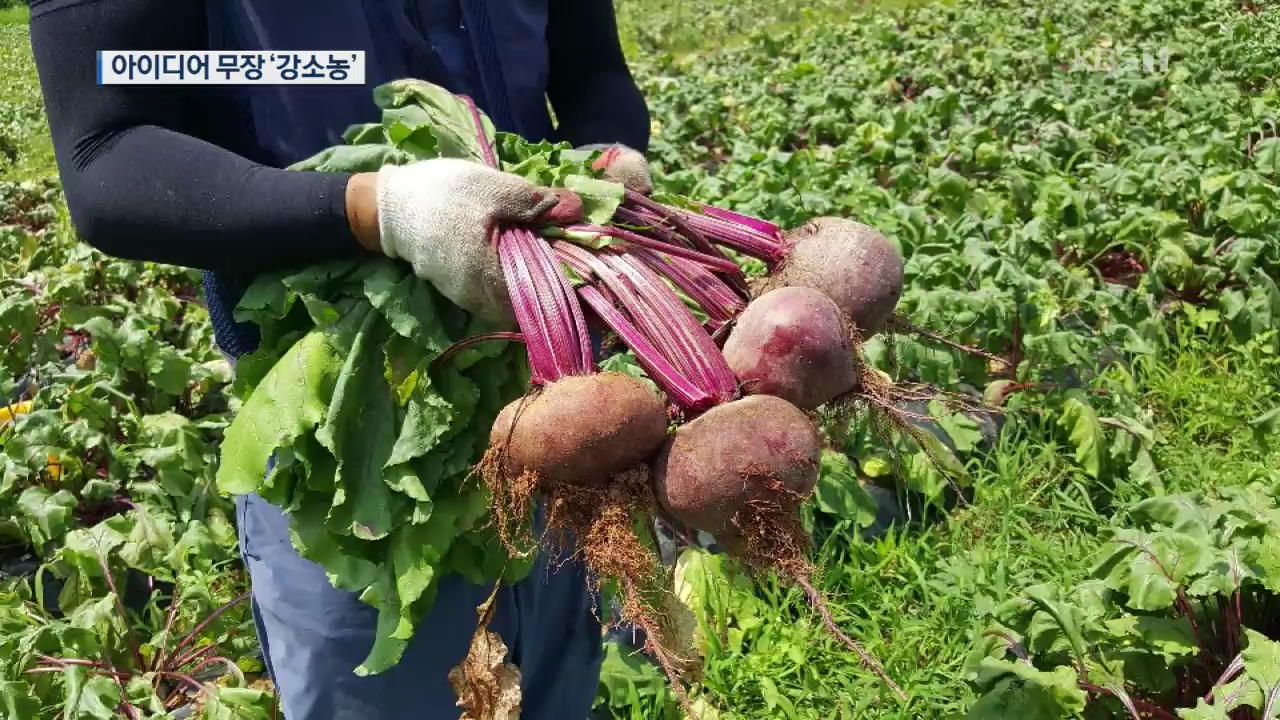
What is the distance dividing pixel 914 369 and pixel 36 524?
2.78m

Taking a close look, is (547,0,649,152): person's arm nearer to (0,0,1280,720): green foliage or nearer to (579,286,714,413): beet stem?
(0,0,1280,720): green foliage

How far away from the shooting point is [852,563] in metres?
3.10

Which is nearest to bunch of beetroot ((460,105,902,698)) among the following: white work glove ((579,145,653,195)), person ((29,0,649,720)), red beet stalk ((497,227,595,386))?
red beet stalk ((497,227,595,386))

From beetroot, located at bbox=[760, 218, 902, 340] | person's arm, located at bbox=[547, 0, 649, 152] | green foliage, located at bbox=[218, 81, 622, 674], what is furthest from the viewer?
person's arm, located at bbox=[547, 0, 649, 152]

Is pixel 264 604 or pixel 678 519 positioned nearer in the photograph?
pixel 678 519

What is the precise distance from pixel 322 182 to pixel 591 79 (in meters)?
0.85

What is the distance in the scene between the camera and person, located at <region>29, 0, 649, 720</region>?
143 cm

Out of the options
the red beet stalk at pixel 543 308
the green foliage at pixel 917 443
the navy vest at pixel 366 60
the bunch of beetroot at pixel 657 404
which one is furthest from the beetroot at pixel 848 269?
the navy vest at pixel 366 60

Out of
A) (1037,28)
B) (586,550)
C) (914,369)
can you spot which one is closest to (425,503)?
(586,550)

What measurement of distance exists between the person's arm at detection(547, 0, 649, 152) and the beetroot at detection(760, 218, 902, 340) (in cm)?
61

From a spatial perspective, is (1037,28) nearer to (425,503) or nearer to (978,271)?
(978,271)

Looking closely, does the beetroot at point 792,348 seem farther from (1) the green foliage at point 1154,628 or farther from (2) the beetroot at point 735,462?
(1) the green foliage at point 1154,628

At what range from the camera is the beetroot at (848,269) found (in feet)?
5.27

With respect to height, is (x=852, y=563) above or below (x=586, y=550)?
below
